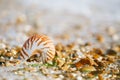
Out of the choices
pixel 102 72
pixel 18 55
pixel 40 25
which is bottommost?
pixel 102 72

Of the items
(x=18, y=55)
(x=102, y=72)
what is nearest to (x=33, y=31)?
(x=18, y=55)

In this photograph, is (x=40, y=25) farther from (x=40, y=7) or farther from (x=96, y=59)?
(x=96, y=59)

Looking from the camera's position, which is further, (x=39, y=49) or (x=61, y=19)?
(x=61, y=19)

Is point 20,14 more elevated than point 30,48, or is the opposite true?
point 20,14

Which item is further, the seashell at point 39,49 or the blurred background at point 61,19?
the blurred background at point 61,19

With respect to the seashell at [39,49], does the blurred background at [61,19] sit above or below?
above
